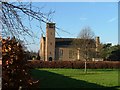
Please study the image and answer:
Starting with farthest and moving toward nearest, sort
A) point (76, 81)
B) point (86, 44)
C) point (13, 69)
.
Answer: point (86, 44) < point (76, 81) < point (13, 69)

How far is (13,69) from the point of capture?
8.56m

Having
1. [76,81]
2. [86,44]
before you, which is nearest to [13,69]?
[76,81]

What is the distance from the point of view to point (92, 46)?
57812 mm

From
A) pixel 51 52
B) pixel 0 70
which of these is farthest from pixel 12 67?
pixel 51 52

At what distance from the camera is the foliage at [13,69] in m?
8.44

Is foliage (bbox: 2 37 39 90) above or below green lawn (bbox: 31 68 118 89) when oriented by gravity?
above

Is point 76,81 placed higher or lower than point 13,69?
lower

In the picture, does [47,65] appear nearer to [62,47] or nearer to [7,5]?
[62,47]

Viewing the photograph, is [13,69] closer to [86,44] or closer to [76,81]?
[76,81]

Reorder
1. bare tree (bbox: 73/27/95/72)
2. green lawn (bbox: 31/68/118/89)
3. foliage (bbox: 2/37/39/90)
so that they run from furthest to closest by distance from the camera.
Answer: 1. bare tree (bbox: 73/27/95/72)
2. green lawn (bbox: 31/68/118/89)
3. foliage (bbox: 2/37/39/90)

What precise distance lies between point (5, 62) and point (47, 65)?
4982cm

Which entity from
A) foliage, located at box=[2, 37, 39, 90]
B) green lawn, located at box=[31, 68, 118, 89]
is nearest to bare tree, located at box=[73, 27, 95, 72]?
green lawn, located at box=[31, 68, 118, 89]

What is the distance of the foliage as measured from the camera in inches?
332

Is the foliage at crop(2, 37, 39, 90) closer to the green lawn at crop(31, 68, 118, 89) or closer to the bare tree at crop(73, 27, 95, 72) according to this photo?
the green lawn at crop(31, 68, 118, 89)
